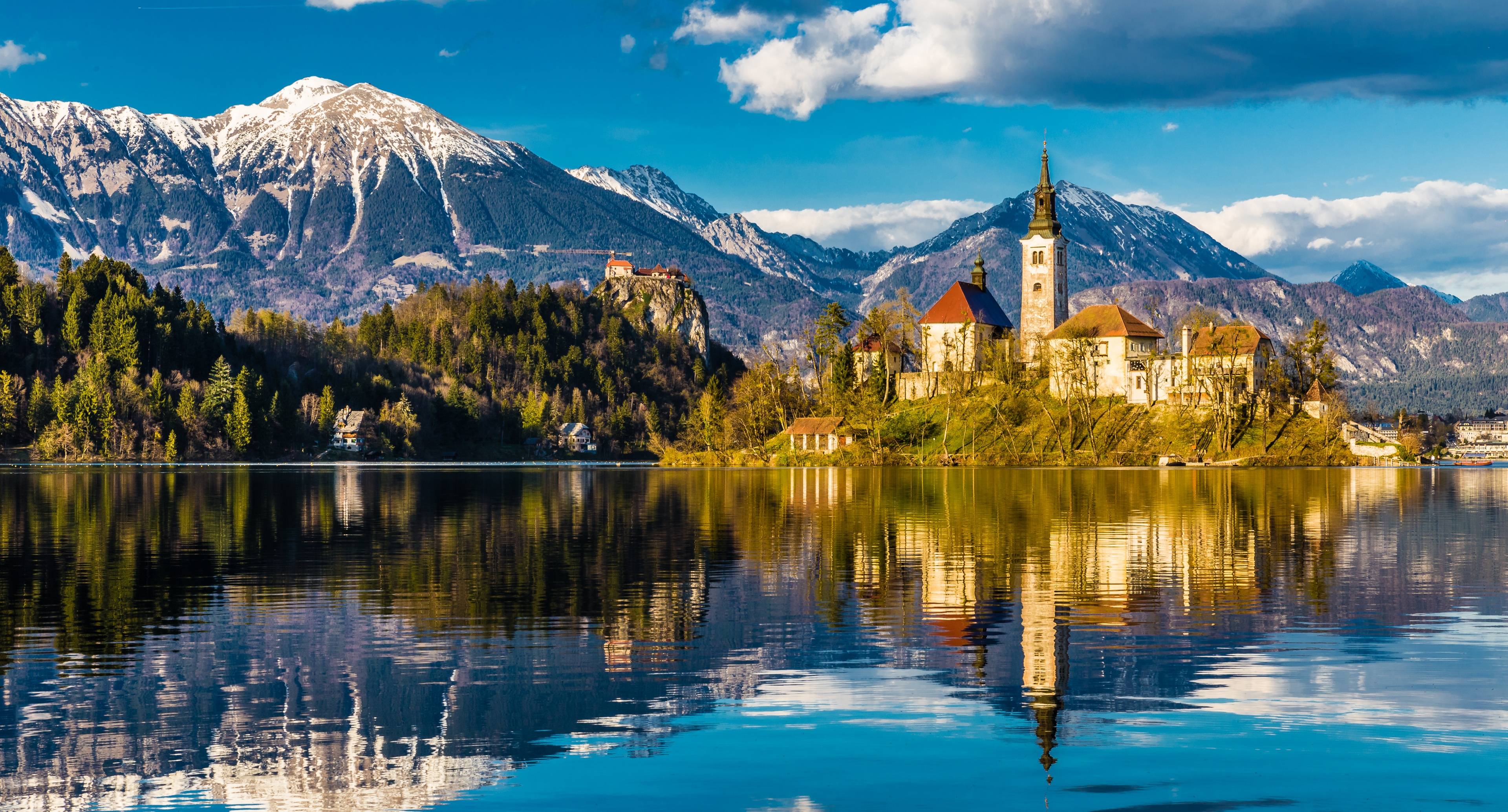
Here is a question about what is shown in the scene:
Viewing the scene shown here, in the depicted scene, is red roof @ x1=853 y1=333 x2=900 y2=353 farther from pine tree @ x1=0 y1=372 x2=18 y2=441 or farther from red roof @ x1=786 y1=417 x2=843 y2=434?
pine tree @ x1=0 y1=372 x2=18 y2=441

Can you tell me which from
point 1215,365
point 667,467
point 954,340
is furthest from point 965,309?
point 667,467

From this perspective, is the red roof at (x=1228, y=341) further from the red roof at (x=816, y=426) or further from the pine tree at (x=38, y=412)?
the pine tree at (x=38, y=412)

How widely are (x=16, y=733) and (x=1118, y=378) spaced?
156 m

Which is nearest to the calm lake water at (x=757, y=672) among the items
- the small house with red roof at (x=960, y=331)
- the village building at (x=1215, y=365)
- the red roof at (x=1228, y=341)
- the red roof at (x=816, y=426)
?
the village building at (x=1215, y=365)

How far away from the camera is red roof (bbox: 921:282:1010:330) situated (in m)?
178

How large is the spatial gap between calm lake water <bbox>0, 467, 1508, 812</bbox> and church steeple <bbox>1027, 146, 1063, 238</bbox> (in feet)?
475

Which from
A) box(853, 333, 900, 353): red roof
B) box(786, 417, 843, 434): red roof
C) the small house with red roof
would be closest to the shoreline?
box(786, 417, 843, 434): red roof

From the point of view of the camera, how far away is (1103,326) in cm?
16675

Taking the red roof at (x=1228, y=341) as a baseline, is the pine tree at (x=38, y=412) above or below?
below

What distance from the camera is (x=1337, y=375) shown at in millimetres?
160875

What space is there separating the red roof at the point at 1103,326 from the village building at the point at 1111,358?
3.8 inches

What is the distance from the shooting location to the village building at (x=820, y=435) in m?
159

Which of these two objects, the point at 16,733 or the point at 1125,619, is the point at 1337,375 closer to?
the point at 1125,619

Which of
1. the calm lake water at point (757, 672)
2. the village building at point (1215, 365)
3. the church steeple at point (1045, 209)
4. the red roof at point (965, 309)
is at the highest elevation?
the church steeple at point (1045, 209)
